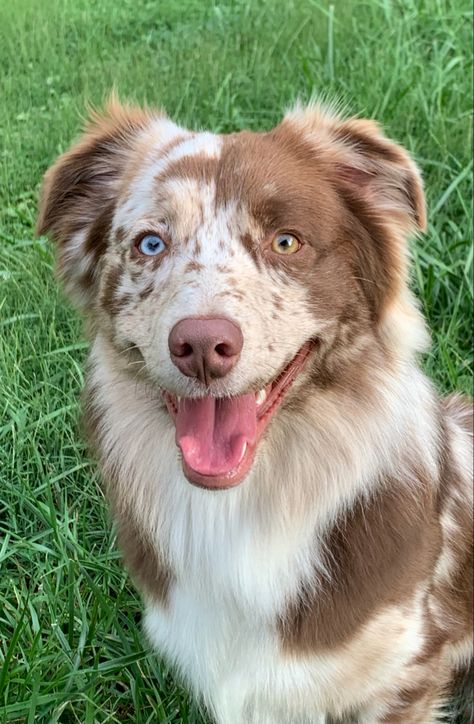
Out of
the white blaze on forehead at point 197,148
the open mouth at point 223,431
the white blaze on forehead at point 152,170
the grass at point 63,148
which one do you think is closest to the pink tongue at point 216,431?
the open mouth at point 223,431

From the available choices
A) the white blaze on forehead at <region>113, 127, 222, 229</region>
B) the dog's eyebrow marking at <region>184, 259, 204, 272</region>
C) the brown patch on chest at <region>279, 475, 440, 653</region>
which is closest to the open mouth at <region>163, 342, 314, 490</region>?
the dog's eyebrow marking at <region>184, 259, 204, 272</region>

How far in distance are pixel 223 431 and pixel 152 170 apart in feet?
2.68

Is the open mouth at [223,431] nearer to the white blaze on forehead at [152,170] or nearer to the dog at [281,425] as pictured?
the dog at [281,425]

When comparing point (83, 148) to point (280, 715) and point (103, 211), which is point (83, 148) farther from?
point (280, 715)

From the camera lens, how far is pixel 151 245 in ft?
6.71

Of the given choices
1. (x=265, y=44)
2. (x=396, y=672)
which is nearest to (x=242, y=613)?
(x=396, y=672)

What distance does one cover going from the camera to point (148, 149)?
238 centimetres

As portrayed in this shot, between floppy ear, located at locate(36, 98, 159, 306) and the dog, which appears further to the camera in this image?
floppy ear, located at locate(36, 98, 159, 306)

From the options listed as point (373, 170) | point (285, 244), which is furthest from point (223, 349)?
point (373, 170)

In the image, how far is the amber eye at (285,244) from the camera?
6.43 ft

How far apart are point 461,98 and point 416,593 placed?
3.31 meters

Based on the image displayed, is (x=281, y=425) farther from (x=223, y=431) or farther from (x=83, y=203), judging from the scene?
(x=83, y=203)

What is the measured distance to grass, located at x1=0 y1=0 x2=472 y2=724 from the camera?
103 inches

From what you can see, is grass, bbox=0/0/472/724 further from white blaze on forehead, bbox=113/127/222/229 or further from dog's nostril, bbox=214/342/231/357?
dog's nostril, bbox=214/342/231/357
